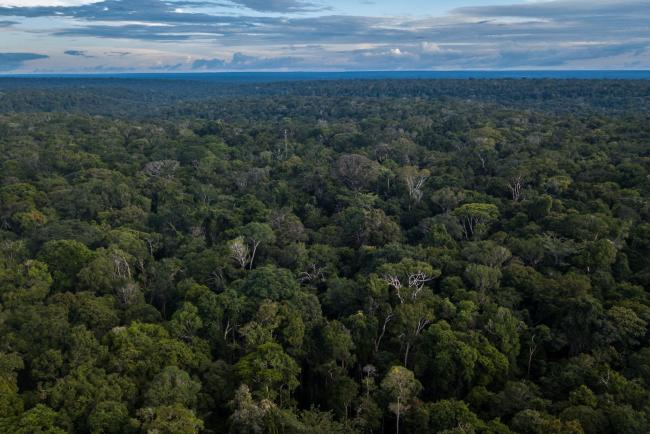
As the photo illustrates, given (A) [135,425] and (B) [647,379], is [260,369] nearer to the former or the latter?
(A) [135,425]

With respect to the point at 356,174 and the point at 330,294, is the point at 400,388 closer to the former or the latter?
the point at 330,294

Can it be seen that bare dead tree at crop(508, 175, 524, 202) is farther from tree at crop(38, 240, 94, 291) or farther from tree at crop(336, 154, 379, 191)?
tree at crop(38, 240, 94, 291)

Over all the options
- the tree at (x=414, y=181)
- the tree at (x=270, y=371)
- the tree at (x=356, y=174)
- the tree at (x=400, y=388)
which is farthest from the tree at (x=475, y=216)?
the tree at (x=270, y=371)

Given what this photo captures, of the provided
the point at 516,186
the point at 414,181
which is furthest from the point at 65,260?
the point at 516,186

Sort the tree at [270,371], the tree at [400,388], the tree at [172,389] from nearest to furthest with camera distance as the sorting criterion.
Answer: the tree at [172,389], the tree at [400,388], the tree at [270,371]

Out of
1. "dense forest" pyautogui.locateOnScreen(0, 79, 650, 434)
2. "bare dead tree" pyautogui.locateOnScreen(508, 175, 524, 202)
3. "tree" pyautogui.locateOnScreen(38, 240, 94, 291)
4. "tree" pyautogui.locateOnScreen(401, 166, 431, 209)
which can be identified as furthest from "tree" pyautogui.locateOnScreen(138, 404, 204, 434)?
"bare dead tree" pyautogui.locateOnScreen(508, 175, 524, 202)

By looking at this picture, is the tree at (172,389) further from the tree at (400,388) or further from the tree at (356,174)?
the tree at (356,174)
